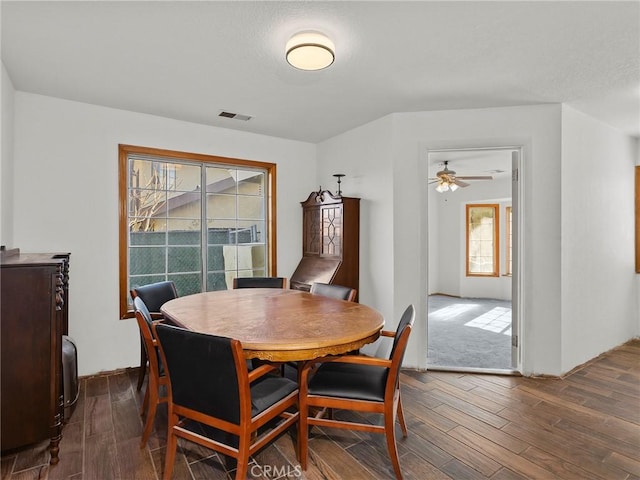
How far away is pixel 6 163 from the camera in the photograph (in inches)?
105

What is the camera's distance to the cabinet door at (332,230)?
377cm

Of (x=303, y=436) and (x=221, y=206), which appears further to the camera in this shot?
(x=221, y=206)

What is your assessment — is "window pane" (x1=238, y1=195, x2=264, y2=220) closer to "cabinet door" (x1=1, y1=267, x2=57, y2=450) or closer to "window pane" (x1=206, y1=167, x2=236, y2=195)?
"window pane" (x1=206, y1=167, x2=236, y2=195)

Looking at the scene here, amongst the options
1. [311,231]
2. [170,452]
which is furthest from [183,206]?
[170,452]

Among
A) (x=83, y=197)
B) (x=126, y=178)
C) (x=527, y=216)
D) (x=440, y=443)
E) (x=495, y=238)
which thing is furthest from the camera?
(x=495, y=238)

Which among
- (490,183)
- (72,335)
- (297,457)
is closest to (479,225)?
(490,183)

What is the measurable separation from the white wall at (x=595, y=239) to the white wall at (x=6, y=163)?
15.2 ft

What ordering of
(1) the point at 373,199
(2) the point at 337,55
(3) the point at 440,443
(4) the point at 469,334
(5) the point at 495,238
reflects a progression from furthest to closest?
(5) the point at 495,238 < (4) the point at 469,334 < (1) the point at 373,199 < (2) the point at 337,55 < (3) the point at 440,443

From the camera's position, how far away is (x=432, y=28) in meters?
2.04

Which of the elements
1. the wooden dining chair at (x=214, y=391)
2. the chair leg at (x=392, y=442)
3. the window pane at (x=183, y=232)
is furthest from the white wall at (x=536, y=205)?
the window pane at (x=183, y=232)

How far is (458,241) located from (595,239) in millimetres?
3914

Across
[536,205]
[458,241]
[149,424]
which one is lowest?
[149,424]

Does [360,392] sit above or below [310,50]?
below

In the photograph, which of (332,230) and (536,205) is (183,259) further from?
(536,205)
